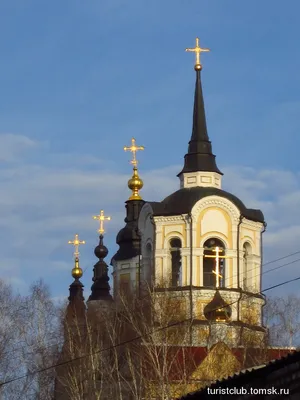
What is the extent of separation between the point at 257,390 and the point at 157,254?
33433 mm

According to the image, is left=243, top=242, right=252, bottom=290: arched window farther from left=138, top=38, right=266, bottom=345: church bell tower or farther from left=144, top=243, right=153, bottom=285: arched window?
left=144, top=243, right=153, bottom=285: arched window

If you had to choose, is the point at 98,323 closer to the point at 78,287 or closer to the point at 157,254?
the point at 157,254

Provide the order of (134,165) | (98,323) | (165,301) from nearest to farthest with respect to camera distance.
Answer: (165,301)
(98,323)
(134,165)

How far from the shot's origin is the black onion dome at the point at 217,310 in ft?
187

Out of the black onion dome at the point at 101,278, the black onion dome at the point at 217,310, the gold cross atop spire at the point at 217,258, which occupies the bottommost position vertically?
the black onion dome at the point at 217,310

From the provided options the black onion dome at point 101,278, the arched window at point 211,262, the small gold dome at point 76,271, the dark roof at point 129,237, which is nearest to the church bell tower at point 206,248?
the arched window at point 211,262

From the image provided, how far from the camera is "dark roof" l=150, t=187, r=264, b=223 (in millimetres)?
60562

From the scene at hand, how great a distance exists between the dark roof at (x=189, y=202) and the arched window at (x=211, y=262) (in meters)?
1.58

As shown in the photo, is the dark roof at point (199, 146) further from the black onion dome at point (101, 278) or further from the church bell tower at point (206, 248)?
the black onion dome at point (101, 278)

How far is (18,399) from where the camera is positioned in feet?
177

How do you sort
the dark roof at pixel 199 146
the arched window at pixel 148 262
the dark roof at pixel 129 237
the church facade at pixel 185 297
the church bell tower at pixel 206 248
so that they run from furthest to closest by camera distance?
the dark roof at pixel 129 237
the dark roof at pixel 199 146
the arched window at pixel 148 262
the church bell tower at pixel 206 248
the church facade at pixel 185 297

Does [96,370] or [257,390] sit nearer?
[257,390]

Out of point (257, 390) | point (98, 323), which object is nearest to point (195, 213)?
point (98, 323)

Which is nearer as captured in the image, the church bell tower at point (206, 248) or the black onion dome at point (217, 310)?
the black onion dome at point (217, 310)
